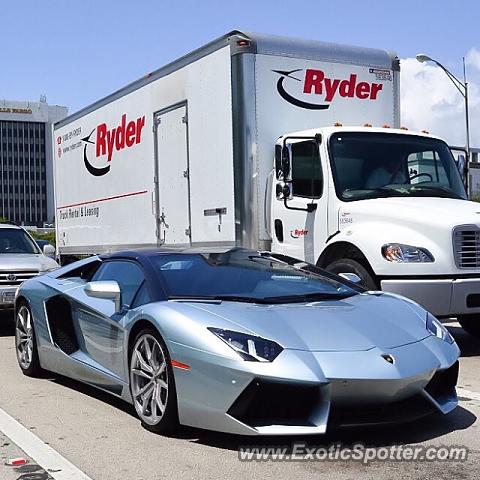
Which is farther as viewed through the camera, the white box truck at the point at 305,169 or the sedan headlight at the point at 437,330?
the white box truck at the point at 305,169

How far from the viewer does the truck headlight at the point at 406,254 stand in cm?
786

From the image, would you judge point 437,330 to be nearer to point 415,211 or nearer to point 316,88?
point 415,211

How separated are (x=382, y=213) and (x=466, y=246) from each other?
0.90 m

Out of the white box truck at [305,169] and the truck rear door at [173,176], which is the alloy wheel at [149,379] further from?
the truck rear door at [173,176]

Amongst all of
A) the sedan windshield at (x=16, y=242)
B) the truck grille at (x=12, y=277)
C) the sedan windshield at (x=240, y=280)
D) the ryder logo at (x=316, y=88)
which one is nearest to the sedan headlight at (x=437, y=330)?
the sedan windshield at (x=240, y=280)

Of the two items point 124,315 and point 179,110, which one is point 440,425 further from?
point 179,110

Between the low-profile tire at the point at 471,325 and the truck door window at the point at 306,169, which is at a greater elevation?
the truck door window at the point at 306,169

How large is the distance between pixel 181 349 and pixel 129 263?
56.7 inches

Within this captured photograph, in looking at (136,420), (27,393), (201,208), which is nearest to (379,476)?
(136,420)

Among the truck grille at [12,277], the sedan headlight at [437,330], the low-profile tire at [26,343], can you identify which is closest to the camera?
the sedan headlight at [437,330]

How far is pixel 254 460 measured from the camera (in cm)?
448

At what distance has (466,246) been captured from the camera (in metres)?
7.91

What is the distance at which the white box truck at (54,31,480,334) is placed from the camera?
795 cm

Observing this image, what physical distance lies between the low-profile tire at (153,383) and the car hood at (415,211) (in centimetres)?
371
